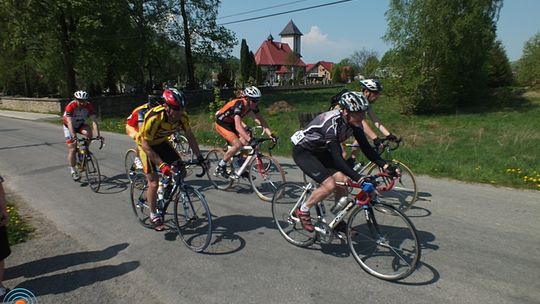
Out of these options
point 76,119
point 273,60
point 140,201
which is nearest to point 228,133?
point 140,201

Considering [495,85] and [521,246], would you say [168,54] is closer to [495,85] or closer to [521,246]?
[495,85]

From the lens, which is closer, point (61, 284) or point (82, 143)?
point (61, 284)

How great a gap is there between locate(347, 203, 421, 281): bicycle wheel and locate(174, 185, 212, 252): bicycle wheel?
6.20ft

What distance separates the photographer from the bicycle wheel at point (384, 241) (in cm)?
408

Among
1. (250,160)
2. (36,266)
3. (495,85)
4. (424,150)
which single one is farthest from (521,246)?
(495,85)

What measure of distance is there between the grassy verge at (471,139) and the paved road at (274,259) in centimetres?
149

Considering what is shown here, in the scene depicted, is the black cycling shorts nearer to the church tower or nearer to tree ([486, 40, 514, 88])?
tree ([486, 40, 514, 88])

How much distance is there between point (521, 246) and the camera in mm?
4898

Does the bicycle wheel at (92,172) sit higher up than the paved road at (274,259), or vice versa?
the bicycle wheel at (92,172)

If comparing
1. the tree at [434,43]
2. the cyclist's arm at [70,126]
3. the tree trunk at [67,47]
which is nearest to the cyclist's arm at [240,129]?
the cyclist's arm at [70,126]

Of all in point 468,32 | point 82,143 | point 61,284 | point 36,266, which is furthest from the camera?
point 468,32

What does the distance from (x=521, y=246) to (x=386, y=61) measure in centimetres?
2123

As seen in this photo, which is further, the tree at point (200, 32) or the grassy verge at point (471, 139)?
the tree at point (200, 32)

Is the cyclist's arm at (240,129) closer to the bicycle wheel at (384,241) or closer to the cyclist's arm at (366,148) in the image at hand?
the cyclist's arm at (366,148)
